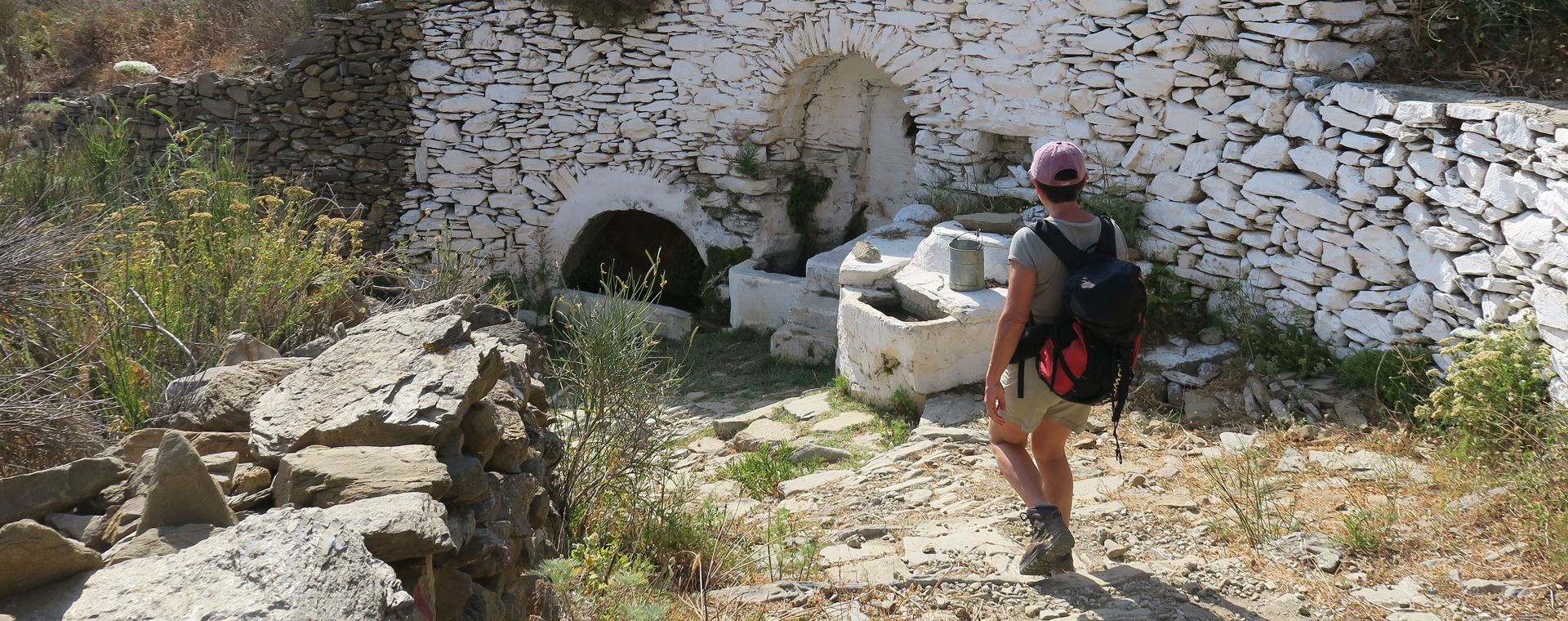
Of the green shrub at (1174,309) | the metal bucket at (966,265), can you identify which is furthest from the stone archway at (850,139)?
the green shrub at (1174,309)

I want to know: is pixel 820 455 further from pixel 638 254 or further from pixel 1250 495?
pixel 638 254

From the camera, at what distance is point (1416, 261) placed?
5227 mm

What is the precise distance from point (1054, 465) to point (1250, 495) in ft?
3.81

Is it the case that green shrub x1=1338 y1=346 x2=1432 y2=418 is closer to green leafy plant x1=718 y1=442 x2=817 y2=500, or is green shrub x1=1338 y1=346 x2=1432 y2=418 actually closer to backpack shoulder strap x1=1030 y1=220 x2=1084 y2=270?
backpack shoulder strap x1=1030 y1=220 x2=1084 y2=270

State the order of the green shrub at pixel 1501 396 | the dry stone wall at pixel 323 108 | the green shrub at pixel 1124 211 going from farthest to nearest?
the dry stone wall at pixel 323 108 → the green shrub at pixel 1124 211 → the green shrub at pixel 1501 396

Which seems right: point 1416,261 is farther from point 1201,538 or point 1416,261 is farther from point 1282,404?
point 1201,538

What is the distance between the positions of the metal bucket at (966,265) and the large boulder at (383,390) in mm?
3347

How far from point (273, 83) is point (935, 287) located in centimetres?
668

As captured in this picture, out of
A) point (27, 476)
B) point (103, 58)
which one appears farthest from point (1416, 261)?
point (103, 58)

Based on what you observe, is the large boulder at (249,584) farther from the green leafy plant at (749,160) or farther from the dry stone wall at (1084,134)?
the green leafy plant at (749,160)

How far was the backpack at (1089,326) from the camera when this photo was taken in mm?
3447

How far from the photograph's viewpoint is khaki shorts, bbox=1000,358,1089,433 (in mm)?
3666

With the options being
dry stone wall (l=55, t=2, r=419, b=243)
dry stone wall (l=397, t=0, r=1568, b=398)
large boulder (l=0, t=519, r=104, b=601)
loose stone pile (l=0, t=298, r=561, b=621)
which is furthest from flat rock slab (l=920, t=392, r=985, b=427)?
dry stone wall (l=55, t=2, r=419, b=243)

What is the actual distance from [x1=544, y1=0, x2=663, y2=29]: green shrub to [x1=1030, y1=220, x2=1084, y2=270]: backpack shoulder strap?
236 inches
